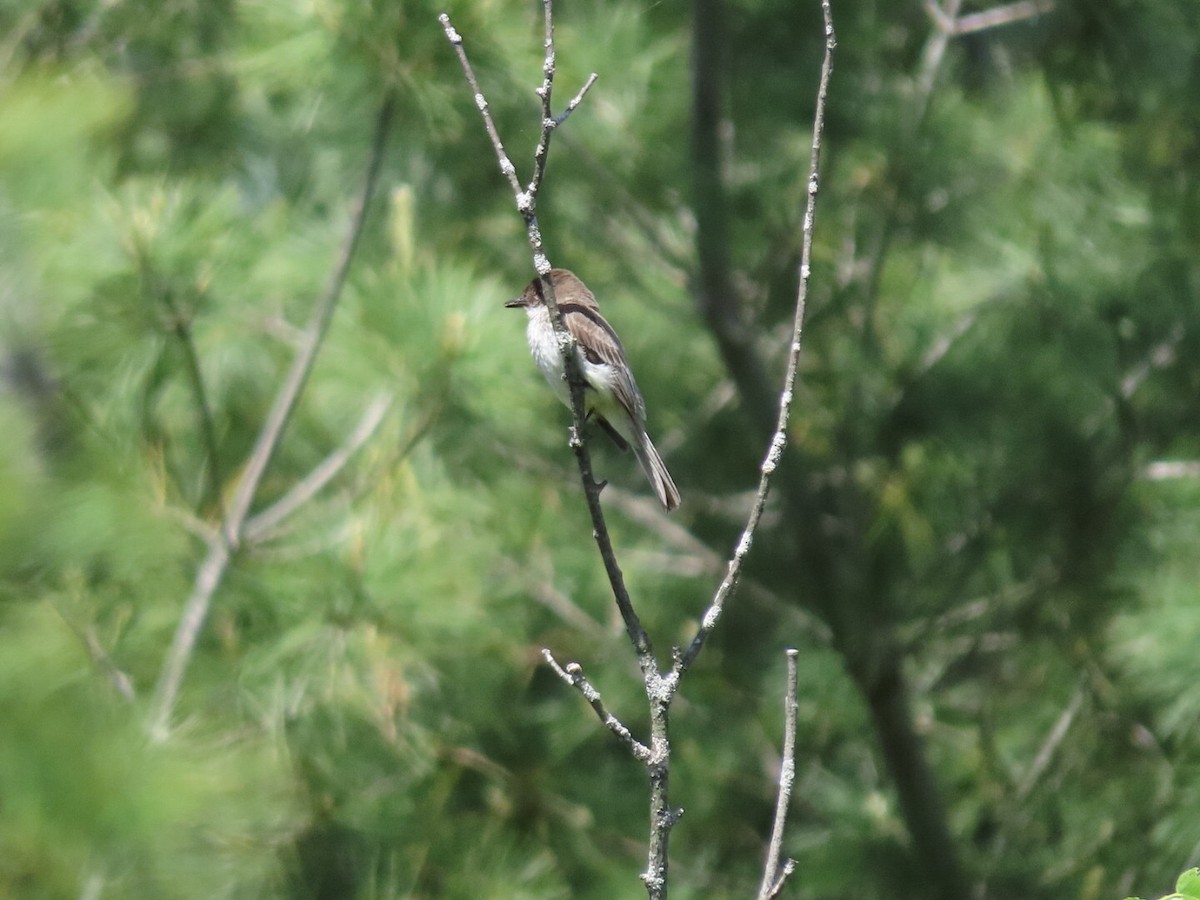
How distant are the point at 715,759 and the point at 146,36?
112 inches

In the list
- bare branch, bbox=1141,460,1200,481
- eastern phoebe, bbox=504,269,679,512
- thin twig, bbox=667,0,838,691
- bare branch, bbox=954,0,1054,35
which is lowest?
thin twig, bbox=667,0,838,691

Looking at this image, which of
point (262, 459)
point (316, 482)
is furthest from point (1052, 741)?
point (262, 459)

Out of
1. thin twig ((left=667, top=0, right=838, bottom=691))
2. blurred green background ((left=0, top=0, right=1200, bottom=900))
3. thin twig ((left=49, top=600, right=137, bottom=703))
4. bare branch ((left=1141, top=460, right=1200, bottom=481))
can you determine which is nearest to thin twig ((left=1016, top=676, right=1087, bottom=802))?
blurred green background ((left=0, top=0, right=1200, bottom=900))

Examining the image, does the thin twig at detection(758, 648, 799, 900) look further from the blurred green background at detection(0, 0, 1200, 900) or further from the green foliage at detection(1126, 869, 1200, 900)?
the blurred green background at detection(0, 0, 1200, 900)

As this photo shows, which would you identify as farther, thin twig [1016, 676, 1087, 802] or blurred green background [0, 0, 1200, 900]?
thin twig [1016, 676, 1087, 802]

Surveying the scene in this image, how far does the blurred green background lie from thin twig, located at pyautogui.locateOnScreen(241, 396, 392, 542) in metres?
0.04

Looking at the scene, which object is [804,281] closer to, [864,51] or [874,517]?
[864,51]

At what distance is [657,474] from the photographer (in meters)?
2.58

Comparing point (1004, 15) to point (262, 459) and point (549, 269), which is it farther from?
point (549, 269)

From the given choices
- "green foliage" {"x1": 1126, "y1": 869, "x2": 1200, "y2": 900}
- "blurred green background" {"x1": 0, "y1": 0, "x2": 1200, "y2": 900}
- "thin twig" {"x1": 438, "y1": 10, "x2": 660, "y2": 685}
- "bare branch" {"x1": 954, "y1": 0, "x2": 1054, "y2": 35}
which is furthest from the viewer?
"bare branch" {"x1": 954, "y1": 0, "x2": 1054, "y2": 35}

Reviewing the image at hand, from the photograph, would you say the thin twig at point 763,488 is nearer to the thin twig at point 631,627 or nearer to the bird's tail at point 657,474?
the thin twig at point 631,627

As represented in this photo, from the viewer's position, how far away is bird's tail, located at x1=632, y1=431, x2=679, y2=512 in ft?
7.73

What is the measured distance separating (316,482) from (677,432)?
180 centimetres

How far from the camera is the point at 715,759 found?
4.30 m
